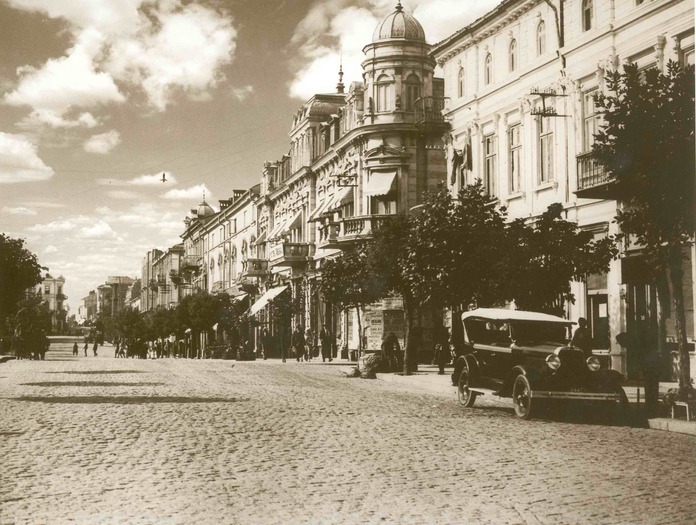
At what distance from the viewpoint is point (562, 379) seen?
16.1 metres

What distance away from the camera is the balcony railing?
44719 mm

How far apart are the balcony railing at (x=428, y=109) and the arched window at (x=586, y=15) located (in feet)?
54.0

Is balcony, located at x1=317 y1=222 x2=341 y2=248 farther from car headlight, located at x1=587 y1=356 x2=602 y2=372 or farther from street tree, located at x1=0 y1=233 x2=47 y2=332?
car headlight, located at x1=587 y1=356 x2=602 y2=372

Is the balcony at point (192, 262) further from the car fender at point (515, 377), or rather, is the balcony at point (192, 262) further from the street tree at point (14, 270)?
the car fender at point (515, 377)

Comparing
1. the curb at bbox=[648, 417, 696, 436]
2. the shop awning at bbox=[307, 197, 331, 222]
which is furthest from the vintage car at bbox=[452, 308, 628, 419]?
the shop awning at bbox=[307, 197, 331, 222]

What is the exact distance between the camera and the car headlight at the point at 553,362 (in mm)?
16109

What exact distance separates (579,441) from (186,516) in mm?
6820

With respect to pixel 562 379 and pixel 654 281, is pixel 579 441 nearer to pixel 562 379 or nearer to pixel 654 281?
pixel 562 379

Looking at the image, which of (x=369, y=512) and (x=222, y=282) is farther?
(x=222, y=282)

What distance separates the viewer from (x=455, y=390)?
24047mm

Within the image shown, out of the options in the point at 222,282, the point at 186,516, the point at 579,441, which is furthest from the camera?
the point at 222,282

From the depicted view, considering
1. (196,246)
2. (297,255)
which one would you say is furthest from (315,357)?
(196,246)

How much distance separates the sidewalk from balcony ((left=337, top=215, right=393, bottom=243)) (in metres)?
12.7

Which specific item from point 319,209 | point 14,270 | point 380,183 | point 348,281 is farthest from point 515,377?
point 14,270
